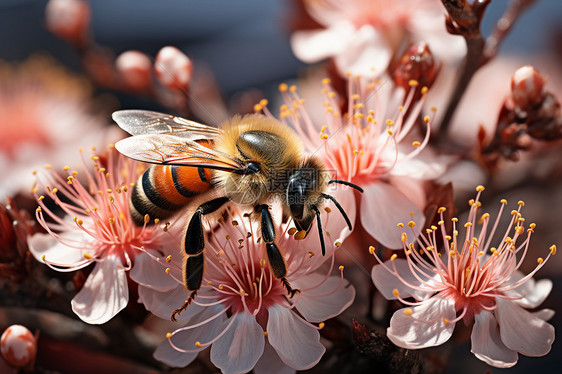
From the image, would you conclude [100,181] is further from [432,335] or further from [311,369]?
[432,335]

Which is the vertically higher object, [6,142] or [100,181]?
[100,181]

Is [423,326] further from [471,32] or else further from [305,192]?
[471,32]

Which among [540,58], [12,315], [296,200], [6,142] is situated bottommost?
[6,142]

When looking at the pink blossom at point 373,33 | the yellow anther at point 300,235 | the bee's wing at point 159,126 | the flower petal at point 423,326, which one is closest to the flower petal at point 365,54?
the pink blossom at point 373,33

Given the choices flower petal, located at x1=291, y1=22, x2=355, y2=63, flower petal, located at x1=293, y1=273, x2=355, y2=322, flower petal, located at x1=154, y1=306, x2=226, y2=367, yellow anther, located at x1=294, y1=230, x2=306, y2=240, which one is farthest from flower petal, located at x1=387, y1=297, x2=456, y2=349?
flower petal, located at x1=291, y1=22, x2=355, y2=63

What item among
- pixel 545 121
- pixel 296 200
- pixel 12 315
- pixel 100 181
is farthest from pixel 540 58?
pixel 12 315

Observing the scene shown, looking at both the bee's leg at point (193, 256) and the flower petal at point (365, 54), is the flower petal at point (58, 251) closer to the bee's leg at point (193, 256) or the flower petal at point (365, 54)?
the bee's leg at point (193, 256)

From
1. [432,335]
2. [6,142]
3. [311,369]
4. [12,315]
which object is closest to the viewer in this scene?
[432,335]

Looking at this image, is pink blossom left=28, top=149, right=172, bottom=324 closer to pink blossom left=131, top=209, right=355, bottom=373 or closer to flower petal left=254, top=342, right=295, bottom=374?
pink blossom left=131, top=209, right=355, bottom=373
